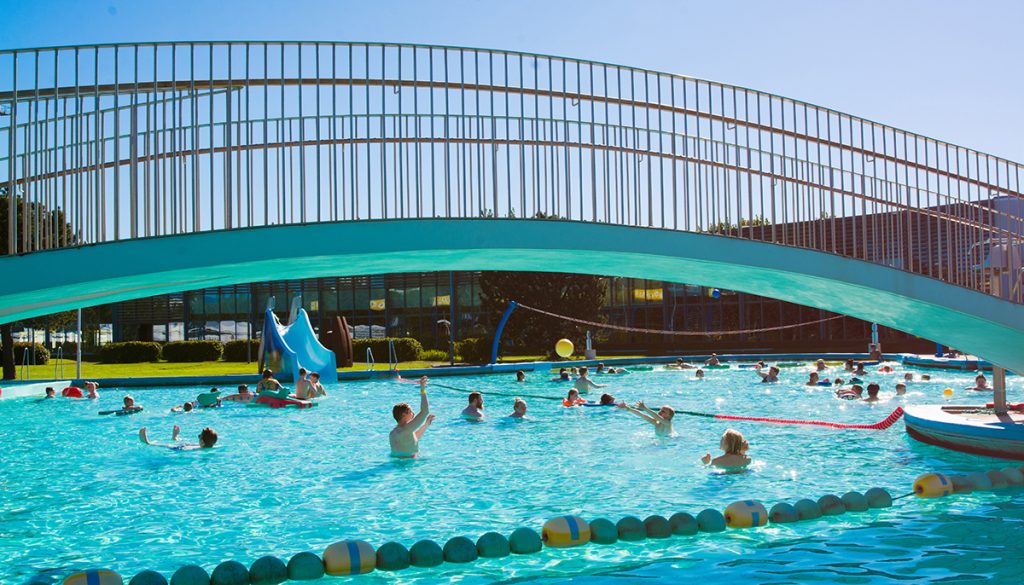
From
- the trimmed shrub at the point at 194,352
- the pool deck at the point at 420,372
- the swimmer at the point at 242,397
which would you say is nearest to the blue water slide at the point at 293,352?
the pool deck at the point at 420,372

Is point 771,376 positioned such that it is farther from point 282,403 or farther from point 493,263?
point 493,263

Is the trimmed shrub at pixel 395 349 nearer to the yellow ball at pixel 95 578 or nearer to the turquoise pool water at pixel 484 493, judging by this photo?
the turquoise pool water at pixel 484 493

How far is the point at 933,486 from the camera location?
1037cm

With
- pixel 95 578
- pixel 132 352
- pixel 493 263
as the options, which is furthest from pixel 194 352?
pixel 95 578

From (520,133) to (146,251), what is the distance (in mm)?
3800

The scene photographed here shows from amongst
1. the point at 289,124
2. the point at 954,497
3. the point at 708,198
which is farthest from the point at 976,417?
the point at 289,124

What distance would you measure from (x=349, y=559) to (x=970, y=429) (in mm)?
9450

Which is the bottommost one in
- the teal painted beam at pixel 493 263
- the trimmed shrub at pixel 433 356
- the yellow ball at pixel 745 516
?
the yellow ball at pixel 745 516

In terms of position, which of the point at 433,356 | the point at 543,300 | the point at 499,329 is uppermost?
the point at 543,300

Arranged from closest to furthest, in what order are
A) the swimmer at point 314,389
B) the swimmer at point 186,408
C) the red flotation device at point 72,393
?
the swimmer at point 186,408 < the swimmer at point 314,389 < the red flotation device at point 72,393

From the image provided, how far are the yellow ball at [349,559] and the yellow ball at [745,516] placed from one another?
12.2 ft

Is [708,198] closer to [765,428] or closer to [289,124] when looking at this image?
[289,124]

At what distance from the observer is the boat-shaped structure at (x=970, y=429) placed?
12.3 metres

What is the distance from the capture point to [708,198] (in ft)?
33.1
